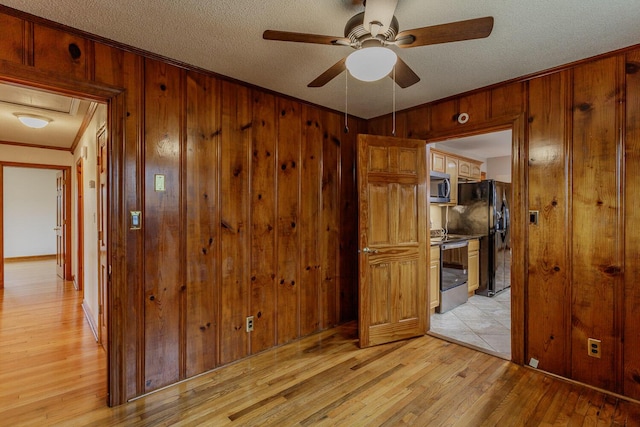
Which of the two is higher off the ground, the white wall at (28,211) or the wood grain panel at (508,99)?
the wood grain panel at (508,99)

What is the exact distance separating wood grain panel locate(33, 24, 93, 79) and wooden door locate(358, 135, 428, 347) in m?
2.15

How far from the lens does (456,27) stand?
53.1 inches

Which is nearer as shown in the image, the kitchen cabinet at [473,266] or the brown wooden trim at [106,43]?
the brown wooden trim at [106,43]

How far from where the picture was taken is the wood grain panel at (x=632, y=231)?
6.73ft

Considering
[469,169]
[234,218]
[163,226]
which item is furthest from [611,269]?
[469,169]

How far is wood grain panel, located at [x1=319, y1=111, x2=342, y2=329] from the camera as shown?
326 centimetres

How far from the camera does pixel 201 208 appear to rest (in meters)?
2.40

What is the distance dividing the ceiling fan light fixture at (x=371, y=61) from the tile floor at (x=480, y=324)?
267 centimetres

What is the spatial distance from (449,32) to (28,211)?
10.2 m

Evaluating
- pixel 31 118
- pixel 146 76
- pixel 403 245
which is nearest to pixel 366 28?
pixel 146 76

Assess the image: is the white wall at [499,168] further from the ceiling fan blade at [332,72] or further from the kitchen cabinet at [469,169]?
the ceiling fan blade at [332,72]

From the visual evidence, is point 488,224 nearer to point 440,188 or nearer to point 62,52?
point 440,188

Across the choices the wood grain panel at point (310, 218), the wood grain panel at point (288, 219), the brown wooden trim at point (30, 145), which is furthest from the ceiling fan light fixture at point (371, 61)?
the brown wooden trim at point (30, 145)

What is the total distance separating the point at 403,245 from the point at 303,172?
1.27 metres
